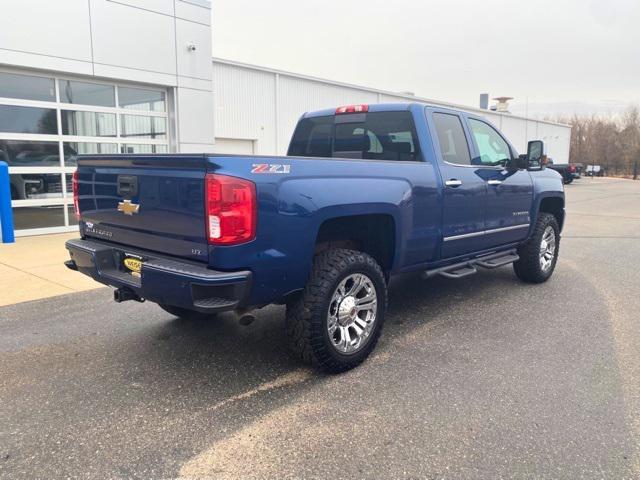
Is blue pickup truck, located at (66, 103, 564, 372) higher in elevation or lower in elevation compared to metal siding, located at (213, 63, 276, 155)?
lower

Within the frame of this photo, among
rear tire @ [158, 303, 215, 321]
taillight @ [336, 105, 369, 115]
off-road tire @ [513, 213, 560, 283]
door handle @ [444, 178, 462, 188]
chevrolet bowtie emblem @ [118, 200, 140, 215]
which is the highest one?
taillight @ [336, 105, 369, 115]

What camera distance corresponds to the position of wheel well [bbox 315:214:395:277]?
3914 mm

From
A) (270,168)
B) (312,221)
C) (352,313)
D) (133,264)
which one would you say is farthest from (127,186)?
(352,313)

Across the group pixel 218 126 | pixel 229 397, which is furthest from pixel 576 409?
pixel 218 126

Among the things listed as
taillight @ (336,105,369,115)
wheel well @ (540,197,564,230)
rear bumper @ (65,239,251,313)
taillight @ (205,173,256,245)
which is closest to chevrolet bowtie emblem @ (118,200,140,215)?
rear bumper @ (65,239,251,313)

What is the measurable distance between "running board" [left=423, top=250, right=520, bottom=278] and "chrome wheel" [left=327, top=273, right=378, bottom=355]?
36.9 inches

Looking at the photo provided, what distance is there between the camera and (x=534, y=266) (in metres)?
6.22

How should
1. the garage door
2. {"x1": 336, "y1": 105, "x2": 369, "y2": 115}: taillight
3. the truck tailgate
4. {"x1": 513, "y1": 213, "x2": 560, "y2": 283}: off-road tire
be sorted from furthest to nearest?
the garage door, {"x1": 513, "y1": 213, "x2": 560, "y2": 283}: off-road tire, {"x1": 336, "y1": 105, "x2": 369, "y2": 115}: taillight, the truck tailgate

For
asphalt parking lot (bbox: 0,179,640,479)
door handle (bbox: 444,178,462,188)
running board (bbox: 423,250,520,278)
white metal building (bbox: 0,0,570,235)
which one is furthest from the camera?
white metal building (bbox: 0,0,570,235)

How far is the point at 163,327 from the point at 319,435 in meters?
2.31

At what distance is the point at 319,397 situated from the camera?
3.38m

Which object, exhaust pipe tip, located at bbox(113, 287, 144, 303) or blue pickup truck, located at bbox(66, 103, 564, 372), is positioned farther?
exhaust pipe tip, located at bbox(113, 287, 144, 303)

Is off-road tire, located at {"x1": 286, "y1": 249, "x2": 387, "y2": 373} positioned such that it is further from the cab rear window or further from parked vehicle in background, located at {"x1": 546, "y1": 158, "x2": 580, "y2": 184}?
parked vehicle in background, located at {"x1": 546, "y1": 158, "x2": 580, "y2": 184}

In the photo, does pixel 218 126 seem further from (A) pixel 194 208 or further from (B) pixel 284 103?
(A) pixel 194 208
